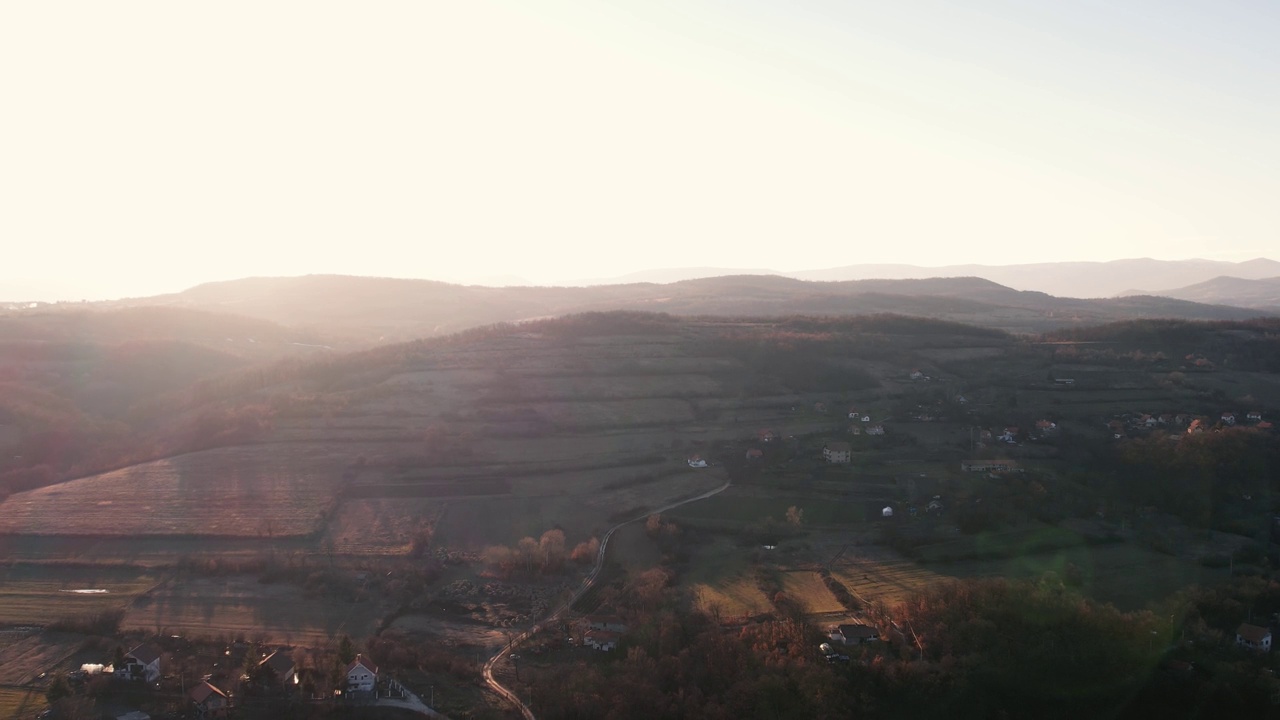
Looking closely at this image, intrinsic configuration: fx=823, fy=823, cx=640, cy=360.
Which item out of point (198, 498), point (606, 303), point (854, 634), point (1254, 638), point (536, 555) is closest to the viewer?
point (1254, 638)

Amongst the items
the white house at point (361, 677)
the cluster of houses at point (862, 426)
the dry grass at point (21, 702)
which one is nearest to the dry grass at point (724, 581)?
the white house at point (361, 677)

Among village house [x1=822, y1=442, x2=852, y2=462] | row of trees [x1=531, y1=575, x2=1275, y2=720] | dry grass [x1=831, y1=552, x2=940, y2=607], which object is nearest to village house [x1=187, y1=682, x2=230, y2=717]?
row of trees [x1=531, y1=575, x2=1275, y2=720]

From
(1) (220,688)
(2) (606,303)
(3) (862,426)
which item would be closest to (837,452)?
(3) (862,426)

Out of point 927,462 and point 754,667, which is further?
point 927,462

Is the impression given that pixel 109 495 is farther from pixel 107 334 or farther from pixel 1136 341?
pixel 1136 341

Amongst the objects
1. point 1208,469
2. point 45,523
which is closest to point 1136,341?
point 1208,469

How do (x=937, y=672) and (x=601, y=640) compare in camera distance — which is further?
(x=601, y=640)

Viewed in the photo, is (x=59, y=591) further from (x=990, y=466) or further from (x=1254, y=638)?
(x=990, y=466)

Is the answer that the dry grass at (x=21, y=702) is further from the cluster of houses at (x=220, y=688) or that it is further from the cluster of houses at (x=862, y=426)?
the cluster of houses at (x=862, y=426)
